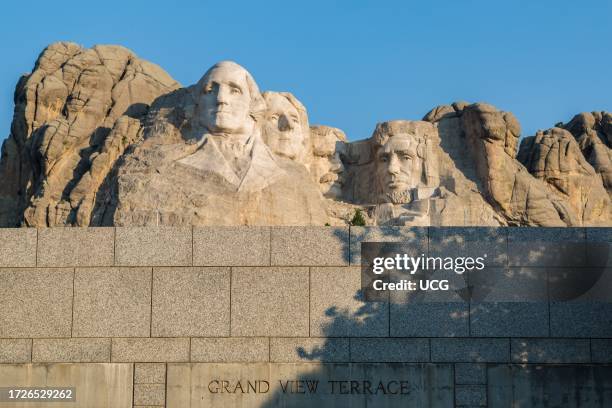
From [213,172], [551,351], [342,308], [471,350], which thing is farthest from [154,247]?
[551,351]

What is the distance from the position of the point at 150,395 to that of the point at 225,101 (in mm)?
6491

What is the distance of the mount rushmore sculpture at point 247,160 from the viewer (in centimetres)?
1797

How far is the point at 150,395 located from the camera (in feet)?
44.9

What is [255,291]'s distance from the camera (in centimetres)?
1398

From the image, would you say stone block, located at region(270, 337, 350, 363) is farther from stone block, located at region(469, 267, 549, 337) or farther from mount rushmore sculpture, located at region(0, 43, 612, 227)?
mount rushmore sculpture, located at region(0, 43, 612, 227)

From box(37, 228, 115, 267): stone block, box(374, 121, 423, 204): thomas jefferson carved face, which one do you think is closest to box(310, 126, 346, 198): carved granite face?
box(374, 121, 423, 204): thomas jefferson carved face

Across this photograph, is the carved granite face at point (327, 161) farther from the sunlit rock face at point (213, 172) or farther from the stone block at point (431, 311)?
the stone block at point (431, 311)

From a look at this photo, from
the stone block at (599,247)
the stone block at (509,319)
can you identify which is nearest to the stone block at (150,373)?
the stone block at (509,319)

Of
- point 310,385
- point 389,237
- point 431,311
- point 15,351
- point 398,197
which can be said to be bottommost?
point 310,385

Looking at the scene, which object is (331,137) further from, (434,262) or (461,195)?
(434,262)

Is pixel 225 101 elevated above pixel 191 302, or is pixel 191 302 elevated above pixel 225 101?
pixel 225 101

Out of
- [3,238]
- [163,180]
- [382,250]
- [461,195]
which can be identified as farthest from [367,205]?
[3,238]

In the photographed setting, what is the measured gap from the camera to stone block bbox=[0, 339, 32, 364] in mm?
13961

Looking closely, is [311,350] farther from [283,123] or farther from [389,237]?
[283,123]
